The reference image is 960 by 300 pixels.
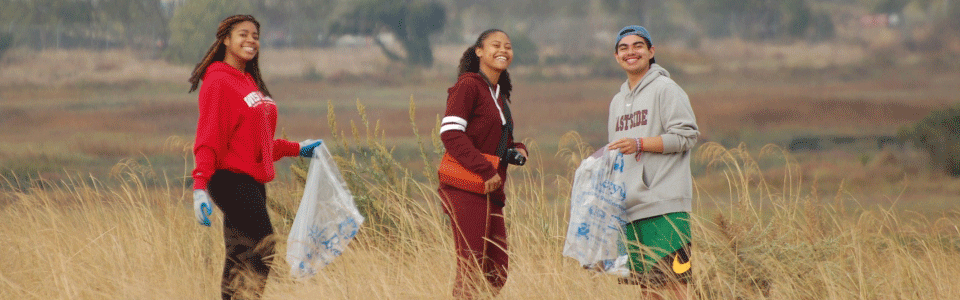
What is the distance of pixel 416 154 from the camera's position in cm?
662

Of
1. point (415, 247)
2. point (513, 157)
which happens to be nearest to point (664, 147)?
point (513, 157)

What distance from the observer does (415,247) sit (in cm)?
547

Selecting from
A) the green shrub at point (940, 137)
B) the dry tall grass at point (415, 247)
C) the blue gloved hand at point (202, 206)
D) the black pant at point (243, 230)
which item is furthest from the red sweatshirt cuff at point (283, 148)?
the green shrub at point (940, 137)

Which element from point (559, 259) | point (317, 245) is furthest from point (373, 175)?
point (317, 245)

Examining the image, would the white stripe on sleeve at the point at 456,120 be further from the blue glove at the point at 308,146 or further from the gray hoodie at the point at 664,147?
the blue glove at the point at 308,146

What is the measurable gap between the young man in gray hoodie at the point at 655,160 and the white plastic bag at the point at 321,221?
46.4 inches

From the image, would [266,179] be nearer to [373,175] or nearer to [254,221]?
[254,221]

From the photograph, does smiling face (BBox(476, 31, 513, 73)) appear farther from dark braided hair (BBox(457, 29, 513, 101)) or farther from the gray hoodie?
the gray hoodie

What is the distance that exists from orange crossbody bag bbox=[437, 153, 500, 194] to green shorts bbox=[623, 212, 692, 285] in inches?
23.1

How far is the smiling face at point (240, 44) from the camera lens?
3846 millimetres

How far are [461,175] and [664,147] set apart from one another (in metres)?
0.75

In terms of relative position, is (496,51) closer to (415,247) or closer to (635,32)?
(635,32)

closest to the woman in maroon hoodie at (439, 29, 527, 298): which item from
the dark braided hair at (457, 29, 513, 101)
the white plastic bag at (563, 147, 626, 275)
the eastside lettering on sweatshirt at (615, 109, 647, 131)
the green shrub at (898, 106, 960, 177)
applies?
the dark braided hair at (457, 29, 513, 101)

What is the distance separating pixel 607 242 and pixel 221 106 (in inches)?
60.1
